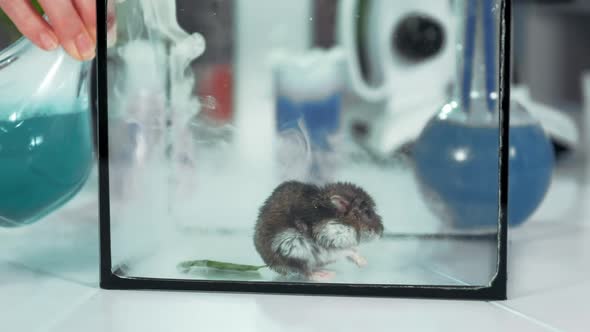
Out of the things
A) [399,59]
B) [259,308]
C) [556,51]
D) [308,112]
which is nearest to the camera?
[259,308]

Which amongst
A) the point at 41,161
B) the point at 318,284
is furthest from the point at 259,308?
the point at 41,161

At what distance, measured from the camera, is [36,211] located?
49 centimetres

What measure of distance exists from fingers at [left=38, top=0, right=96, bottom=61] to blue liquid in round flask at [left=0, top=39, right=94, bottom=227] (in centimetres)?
1

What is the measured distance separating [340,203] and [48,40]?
0.20m

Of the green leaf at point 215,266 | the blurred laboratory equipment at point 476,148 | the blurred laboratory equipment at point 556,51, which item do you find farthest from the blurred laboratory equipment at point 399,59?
the blurred laboratory equipment at point 556,51

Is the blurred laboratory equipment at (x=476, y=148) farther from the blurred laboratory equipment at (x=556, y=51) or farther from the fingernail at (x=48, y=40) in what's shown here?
the blurred laboratory equipment at (x=556, y=51)

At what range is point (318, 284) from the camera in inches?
17.3

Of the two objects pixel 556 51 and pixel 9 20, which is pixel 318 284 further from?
pixel 556 51

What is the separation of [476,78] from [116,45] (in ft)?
0.84

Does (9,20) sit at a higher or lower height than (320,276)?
higher

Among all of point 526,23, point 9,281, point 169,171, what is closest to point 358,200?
point 169,171

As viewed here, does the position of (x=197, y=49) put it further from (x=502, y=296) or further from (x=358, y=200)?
(x=502, y=296)

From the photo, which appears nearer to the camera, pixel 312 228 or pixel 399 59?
pixel 312 228

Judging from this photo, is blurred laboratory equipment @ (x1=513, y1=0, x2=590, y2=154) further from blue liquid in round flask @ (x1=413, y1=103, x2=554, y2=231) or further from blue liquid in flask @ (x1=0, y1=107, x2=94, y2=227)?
blue liquid in flask @ (x1=0, y1=107, x2=94, y2=227)
